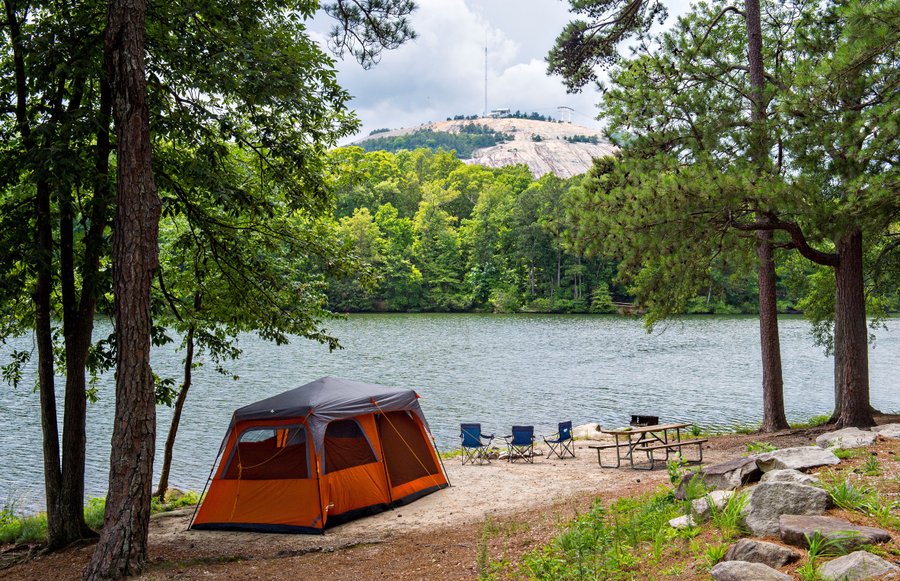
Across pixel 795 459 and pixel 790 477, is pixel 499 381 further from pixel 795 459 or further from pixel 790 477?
pixel 790 477

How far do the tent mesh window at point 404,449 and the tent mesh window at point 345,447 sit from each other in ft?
1.20

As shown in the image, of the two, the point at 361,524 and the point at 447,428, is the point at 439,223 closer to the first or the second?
the point at 447,428

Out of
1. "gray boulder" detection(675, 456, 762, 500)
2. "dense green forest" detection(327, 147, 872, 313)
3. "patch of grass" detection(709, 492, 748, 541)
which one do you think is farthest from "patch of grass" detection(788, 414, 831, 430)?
"dense green forest" detection(327, 147, 872, 313)

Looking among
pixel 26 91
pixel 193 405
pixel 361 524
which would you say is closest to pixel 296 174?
pixel 26 91

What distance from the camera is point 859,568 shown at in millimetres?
3756

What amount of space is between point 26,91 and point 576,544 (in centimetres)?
753

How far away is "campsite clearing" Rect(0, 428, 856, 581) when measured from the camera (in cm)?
661

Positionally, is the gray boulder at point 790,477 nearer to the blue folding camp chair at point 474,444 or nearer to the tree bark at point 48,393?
the tree bark at point 48,393

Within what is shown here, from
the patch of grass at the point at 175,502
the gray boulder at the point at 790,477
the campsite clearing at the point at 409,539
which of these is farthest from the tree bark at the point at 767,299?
the patch of grass at the point at 175,502

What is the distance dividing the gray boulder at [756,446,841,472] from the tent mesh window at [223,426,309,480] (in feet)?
17.7

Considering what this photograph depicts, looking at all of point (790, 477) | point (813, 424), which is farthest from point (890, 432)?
point (813, 424)

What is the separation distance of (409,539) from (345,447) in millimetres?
1916

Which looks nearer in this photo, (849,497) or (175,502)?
(849,497)

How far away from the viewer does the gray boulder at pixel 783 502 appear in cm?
496
